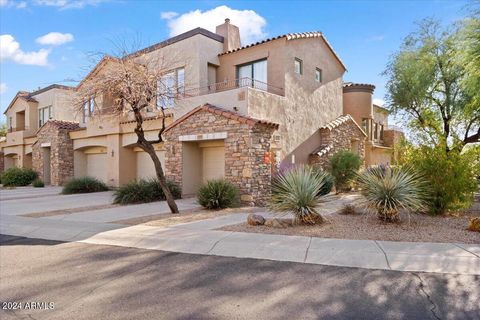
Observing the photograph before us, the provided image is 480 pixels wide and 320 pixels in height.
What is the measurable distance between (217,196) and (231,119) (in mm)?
3496

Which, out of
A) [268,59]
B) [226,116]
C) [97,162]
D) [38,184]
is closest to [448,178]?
[226,116]

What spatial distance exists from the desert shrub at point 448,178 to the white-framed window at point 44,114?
29310 mm

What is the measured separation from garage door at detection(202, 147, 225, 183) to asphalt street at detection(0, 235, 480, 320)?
9.56 metres

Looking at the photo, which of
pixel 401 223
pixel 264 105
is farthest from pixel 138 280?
pixel 264 105

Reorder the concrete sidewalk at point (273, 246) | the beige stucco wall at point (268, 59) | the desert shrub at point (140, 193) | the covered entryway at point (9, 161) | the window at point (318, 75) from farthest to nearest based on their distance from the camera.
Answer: the covered entryway at point (9, 161) → the window at point (318, 75) → the beige stucco wall at point (268, 59) → the desert shrub at point (140, 193) → the concrete sidewalk at point (273, 246)

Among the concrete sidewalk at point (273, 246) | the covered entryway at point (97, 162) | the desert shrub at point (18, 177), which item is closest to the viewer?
the concrete sidewalk at point (273, 246)

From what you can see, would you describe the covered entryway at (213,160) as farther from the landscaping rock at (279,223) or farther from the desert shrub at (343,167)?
the landscaping rock at (279,223)

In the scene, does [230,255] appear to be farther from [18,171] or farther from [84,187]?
[18,171]

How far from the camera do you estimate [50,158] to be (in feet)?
85.4

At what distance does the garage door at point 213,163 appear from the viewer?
52.2 feet

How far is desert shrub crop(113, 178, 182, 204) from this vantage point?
14.3 meters

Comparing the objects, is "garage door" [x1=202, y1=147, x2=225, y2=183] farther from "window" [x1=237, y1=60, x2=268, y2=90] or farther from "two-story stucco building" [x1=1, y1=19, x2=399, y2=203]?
"window" [x1=237, y1=60, x2=268, y2=90]

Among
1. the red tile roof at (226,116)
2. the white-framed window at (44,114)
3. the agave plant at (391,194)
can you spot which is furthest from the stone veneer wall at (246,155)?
the white-framed window at (44,114)

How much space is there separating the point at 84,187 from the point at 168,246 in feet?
49.0
